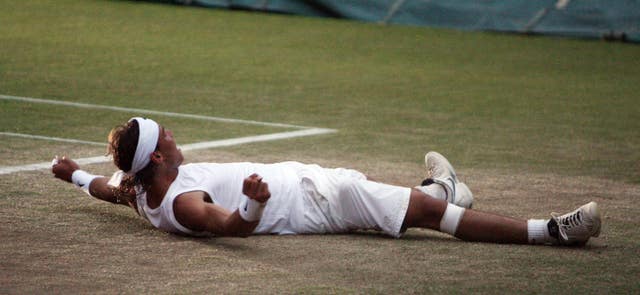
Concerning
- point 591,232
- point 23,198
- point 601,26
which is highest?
point 601,26

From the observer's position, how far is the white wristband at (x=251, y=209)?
6.00 metres

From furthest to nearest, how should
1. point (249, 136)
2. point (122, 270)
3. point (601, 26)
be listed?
point (601, 26)
point (249, 136)
point (122, 270)

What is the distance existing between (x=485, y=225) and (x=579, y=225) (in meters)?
0.47

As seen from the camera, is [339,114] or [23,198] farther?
[339,114]

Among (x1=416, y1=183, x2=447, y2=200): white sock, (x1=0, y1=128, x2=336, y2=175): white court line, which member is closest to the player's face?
(x1=416, y1=183, x2=447, y2=200): white sock

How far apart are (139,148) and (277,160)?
2.96 metres

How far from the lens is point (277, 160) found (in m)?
9.45

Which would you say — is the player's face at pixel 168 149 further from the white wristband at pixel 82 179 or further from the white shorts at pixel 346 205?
the white wristband at pixel 82 179

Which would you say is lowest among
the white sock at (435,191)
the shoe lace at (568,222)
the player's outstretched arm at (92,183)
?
the player's outstretched arm at (92,183)

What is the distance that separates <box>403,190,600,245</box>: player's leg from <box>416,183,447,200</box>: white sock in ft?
1.51

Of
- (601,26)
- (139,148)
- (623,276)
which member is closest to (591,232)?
(623,276)

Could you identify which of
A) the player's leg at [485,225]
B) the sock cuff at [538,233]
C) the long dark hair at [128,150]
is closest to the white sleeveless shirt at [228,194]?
the long dark hair at [128,150]

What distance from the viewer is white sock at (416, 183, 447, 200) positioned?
7168mm

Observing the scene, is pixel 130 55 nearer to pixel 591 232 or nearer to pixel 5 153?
pixel 5 153
